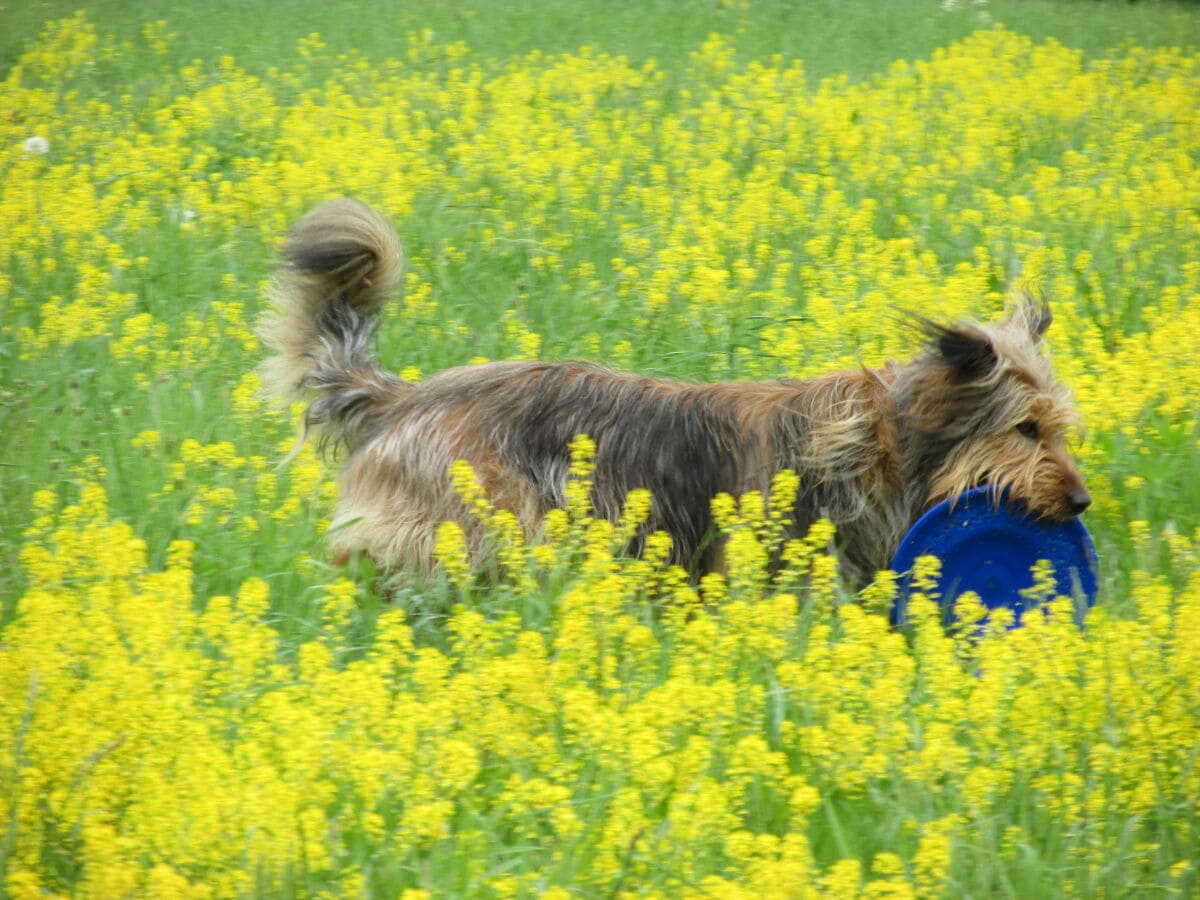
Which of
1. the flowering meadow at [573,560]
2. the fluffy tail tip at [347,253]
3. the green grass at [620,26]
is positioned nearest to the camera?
the flowering meadow at [573,560]

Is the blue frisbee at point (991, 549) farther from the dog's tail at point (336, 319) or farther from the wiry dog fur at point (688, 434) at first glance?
the dog's tail at point (336, 319)

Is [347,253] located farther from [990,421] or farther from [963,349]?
[990,421]

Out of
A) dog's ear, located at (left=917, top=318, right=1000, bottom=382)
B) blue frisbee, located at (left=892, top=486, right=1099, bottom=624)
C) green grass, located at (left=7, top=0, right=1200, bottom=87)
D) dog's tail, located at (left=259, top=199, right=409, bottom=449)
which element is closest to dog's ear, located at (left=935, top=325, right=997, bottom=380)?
dog's ear, located at (left=917, top=318, right=1000, bottom=382)

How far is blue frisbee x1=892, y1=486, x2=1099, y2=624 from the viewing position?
469 cm

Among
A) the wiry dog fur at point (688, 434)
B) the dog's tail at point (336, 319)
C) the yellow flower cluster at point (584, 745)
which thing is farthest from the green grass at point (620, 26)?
the yellow flower cluster at point (584, 745)

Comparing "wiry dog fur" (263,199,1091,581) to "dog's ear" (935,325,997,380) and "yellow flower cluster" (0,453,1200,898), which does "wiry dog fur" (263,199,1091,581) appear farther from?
"yellow flower cluster" (0,453,1200,898)

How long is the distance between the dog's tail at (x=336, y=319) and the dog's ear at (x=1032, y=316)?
84.2 inches

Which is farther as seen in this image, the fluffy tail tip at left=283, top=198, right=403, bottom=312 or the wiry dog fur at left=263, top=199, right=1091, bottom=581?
the fluffy tail tip at left=283, top=198, right=403, bottom=312

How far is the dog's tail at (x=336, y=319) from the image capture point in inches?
199

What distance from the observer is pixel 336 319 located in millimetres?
5188

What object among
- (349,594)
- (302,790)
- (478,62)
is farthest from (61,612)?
(478,62)

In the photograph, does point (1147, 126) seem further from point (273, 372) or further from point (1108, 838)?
point (1108, 838)

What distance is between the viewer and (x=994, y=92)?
10797 mm

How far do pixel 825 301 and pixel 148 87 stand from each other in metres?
6.78
